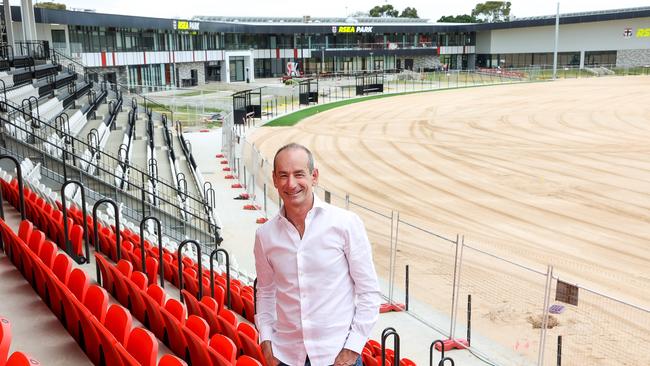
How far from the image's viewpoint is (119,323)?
5.35 meters

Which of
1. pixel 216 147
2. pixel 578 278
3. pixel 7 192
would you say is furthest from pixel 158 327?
pixel 216 147

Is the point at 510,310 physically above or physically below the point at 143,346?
below

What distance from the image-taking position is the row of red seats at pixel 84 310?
16.0 ft

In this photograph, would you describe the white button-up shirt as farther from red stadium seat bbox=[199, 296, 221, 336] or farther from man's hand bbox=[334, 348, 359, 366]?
red stadium seat bbox=[199, 296, 221, 336]

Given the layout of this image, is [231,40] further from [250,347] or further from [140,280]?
[250,347]

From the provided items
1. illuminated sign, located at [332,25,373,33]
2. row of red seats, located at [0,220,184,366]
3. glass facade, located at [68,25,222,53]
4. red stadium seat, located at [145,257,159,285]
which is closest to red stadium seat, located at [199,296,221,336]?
row of red seats, located at [0,220,184,366]

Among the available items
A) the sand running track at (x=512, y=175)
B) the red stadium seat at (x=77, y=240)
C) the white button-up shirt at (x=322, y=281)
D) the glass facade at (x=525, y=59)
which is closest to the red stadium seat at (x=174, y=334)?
the white button-up shirt at (x=322, y=281)

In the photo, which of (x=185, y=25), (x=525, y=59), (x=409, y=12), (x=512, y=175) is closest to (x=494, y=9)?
(x=409, y=12)

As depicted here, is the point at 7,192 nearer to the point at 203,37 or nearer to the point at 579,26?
the point at 203,37

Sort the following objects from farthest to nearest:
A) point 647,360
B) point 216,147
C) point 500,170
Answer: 1. point 216,147
2. point 500,170
3. point 647,360

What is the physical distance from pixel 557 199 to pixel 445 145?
1257 cm

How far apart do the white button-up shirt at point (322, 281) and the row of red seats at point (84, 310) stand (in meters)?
1.36

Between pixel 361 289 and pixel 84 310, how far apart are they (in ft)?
8.86

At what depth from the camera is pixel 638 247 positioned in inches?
658
